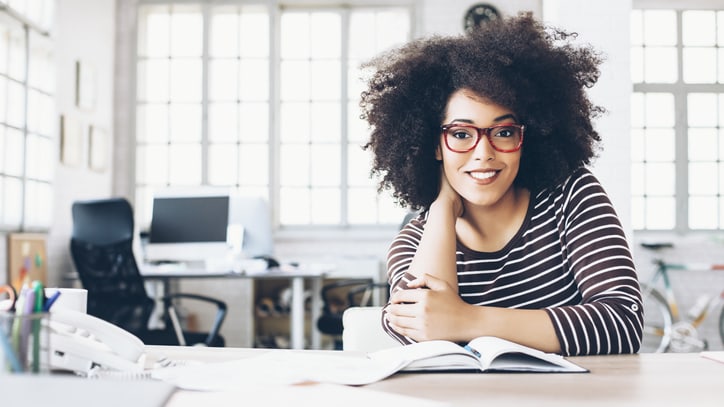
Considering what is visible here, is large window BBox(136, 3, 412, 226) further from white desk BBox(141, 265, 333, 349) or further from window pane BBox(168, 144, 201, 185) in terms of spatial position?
A: white desk BBox(141, 265, 333, 349)

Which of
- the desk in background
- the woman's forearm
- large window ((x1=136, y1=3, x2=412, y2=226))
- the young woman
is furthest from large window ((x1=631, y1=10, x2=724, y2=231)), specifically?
the desk in background

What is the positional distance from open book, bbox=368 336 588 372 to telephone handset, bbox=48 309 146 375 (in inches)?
13.8

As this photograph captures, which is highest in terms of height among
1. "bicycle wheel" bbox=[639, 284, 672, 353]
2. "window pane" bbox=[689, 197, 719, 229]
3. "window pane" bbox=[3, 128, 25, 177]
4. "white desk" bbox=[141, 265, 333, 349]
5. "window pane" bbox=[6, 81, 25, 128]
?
"window pane" bbox=[6, 81, 25, 128]

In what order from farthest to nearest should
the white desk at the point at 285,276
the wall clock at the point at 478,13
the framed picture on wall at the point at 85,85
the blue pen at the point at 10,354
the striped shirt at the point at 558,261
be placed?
the wall clock at the point at 478,13
the framed picture on wall at the point at 85,85
the white desk at the point at 285,276
the striped shirt at the point at 558,261
the blue pen at the point at 10,354

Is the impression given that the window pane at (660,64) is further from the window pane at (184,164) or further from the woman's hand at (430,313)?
the woman's hand at (430,313)

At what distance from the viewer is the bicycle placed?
18.6 ft

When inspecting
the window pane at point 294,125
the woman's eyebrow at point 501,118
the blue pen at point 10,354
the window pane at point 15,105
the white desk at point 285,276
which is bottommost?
the white desk at point 285,276

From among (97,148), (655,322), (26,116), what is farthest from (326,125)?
(655,322)

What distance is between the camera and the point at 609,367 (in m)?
1.01

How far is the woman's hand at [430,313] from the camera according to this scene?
1146 mm

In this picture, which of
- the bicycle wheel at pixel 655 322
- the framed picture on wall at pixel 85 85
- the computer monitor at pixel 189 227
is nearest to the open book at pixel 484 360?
the computer monitor at pixel 189 227

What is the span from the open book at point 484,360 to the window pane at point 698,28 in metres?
6.26

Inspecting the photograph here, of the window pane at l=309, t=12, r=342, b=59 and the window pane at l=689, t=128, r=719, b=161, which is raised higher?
the window pane at l=309, t=12, r=342, b=59

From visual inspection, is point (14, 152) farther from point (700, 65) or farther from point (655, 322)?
point (700, 65)
